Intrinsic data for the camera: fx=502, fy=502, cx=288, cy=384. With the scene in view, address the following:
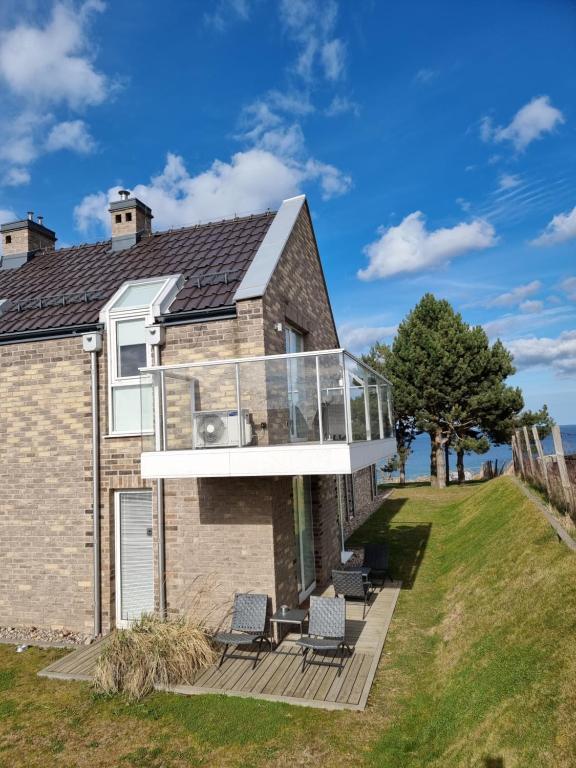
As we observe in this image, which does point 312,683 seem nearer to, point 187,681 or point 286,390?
point 187,681

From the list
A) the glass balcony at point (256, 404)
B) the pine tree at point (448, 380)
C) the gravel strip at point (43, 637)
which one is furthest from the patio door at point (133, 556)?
the pine tree at point (448, 380)

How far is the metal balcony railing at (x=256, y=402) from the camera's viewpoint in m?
7.35

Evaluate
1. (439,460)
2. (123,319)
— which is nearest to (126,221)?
(123,319)

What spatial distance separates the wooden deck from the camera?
20.9 ft

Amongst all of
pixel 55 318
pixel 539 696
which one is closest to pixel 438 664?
pixel 539 696

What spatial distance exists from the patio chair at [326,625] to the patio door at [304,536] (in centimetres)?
221

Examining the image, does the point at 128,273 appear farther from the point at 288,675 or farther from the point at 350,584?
the point at 288,675

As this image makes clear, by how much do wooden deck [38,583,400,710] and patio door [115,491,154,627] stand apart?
74cm

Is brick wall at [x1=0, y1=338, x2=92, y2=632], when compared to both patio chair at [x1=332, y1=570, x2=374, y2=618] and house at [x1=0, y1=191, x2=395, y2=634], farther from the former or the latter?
patio chair at [x1=332, y1=570, x2=374, y2=618]

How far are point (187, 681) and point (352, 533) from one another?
1044 cm

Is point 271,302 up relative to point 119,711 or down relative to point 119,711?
up

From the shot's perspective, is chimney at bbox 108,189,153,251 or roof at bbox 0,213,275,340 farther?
chimney at bbox 108,189,153,251

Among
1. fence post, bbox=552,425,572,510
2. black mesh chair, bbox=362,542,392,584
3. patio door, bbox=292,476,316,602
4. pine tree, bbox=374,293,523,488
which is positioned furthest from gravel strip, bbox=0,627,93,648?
pine tree, bbox=374,293,523,488

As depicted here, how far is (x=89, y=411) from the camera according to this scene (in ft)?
30.2
